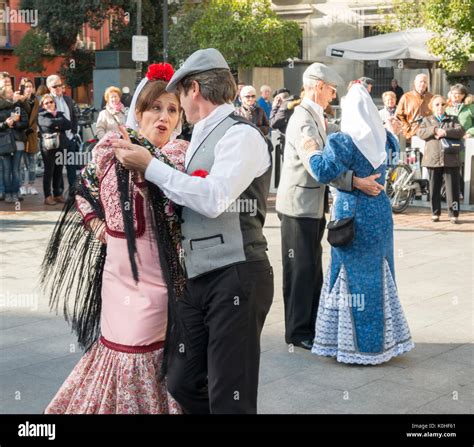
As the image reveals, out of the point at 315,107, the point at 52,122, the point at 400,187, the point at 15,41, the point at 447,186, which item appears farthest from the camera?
the point at 15,41

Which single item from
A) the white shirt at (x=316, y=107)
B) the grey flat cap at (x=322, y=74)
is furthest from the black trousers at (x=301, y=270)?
the grey flat cap at (x=322, y=74)

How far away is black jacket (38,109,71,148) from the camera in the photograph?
1429 cm

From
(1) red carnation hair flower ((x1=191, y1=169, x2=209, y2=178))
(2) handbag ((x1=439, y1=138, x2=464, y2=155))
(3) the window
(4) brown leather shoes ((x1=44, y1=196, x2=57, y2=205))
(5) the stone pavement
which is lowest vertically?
(5) the stone pavement

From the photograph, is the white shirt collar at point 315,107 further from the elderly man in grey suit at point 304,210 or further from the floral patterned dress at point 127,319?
the floral patterned dress at point 127,319

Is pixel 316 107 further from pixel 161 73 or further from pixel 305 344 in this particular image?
pixel 161 73

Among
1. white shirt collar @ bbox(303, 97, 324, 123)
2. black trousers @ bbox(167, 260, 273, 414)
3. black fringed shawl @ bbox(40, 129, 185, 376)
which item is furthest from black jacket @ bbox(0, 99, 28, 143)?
black trousers @ bbox(167, 260, 273, 414)

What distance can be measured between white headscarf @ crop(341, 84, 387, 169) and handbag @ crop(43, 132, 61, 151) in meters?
8.94

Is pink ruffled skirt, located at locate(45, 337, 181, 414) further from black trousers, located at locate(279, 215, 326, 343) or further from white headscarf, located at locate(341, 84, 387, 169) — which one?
black trousers, located at locate(279, 215, 326, 343)

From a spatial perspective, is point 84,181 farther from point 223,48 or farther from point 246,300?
point 223,48

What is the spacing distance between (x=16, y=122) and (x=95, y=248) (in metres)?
10.6

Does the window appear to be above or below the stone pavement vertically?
above

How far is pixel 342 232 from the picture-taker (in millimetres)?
6113

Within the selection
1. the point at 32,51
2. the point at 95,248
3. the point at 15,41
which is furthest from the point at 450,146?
the point at 15,41
